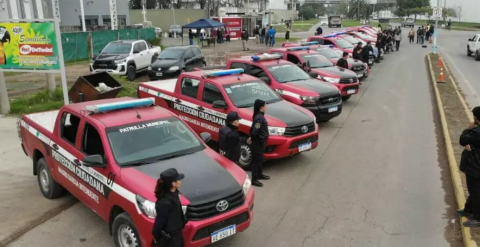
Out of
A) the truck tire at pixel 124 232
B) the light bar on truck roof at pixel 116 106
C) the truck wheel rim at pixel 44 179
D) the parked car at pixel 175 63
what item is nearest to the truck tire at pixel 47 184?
the truck wheel rim at pixel 44 179

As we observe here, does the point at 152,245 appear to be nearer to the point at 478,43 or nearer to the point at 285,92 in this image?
the point at 285,92

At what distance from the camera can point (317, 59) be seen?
14664 mm

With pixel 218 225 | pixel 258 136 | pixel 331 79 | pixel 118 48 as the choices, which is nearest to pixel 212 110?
pixel 258 136

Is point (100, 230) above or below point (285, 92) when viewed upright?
below

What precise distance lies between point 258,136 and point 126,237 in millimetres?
3008

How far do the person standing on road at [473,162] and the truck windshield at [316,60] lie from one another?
894 cm

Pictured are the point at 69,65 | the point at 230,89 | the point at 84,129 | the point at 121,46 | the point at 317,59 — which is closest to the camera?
the point at 84,129

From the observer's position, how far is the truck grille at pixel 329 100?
10.7 m

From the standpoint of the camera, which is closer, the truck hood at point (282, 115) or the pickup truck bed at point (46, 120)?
the pickup truck bed at point (46, 120)

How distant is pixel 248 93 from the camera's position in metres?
8.97

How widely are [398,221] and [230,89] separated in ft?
14.0

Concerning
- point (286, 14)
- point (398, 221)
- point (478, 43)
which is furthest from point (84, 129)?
point (286, 14)

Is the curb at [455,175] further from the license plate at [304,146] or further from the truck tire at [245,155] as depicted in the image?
the truck tire at [245,155]

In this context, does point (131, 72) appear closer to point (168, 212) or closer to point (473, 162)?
point (168, 212)
